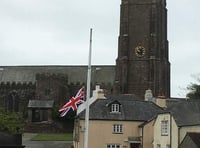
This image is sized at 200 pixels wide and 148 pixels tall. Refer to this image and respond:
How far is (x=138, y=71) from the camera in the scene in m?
96.2

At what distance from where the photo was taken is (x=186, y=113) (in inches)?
1912

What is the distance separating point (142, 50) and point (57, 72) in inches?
896

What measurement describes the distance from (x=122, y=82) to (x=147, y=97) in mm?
16776

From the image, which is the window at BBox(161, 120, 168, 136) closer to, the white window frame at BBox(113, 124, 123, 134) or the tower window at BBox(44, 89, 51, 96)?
the white window frame at BBox(113, 124, 123, 134)

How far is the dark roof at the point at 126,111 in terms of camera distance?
56750mm

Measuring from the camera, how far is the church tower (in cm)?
9469

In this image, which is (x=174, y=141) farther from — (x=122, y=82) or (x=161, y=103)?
(x=122, y=82)

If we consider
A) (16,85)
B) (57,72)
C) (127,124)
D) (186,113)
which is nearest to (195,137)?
(186,113)

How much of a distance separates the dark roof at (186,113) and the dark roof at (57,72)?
5472 cm

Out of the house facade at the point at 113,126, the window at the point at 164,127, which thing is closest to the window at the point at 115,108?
the house facade at the point at 113,126

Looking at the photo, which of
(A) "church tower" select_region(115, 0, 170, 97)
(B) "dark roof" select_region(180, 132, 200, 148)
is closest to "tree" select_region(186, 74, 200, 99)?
(A) "church tower" select_region(115, 0, 170, 97)

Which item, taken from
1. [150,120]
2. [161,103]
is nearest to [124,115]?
[150,120]

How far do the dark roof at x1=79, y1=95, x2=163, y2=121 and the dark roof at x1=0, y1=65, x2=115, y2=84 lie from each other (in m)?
44.5

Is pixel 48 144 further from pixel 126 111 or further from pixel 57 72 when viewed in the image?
pixel 57 72
